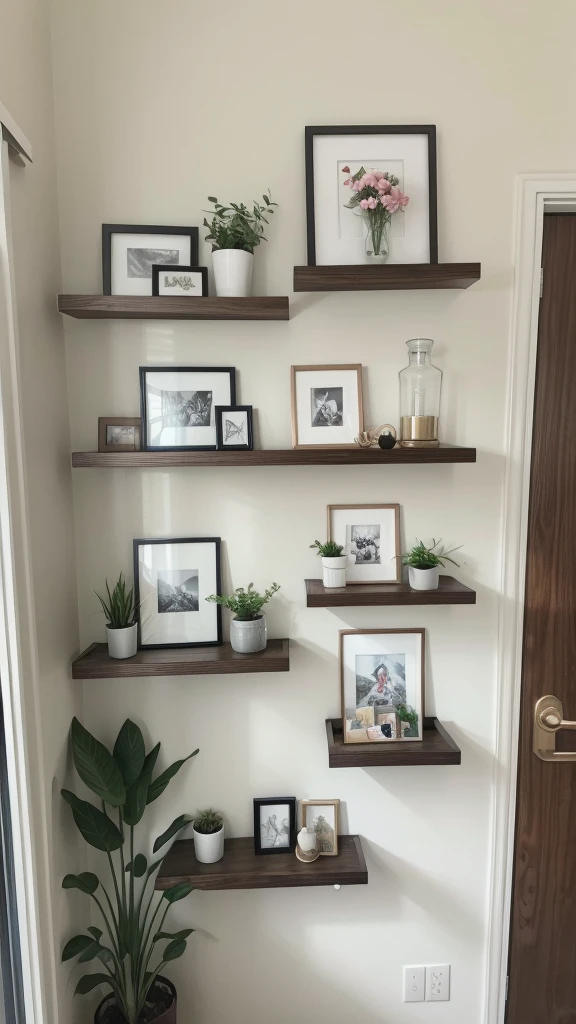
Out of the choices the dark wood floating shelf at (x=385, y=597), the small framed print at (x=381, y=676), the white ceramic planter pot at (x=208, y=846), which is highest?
the dark wood floating shelf at (x=385, y=597)

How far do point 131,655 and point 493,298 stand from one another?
1251 mm

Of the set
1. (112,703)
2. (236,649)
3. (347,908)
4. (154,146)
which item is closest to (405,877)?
(347,908)

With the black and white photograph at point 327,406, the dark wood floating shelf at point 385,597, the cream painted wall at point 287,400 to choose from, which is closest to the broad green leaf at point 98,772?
the cream painted wall at point 287,400

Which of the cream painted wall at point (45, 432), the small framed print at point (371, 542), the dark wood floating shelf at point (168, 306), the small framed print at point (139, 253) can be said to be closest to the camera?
the cream painted wall at point (45, 432)

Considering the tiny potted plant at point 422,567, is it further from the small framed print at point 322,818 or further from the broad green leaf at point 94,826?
the broad green leaf at point 94,826

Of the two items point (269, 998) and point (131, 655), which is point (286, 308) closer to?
point (131, 655)

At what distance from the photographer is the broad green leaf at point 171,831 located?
152 cm

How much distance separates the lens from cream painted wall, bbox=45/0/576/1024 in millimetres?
1458

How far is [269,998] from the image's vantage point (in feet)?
5.48

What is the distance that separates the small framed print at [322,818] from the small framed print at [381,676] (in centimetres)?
23

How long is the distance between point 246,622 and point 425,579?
44cm

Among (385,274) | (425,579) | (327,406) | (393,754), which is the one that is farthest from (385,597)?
(385,274)

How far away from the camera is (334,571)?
1500mm

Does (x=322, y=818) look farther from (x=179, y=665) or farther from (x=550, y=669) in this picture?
(x=550, y=669)
